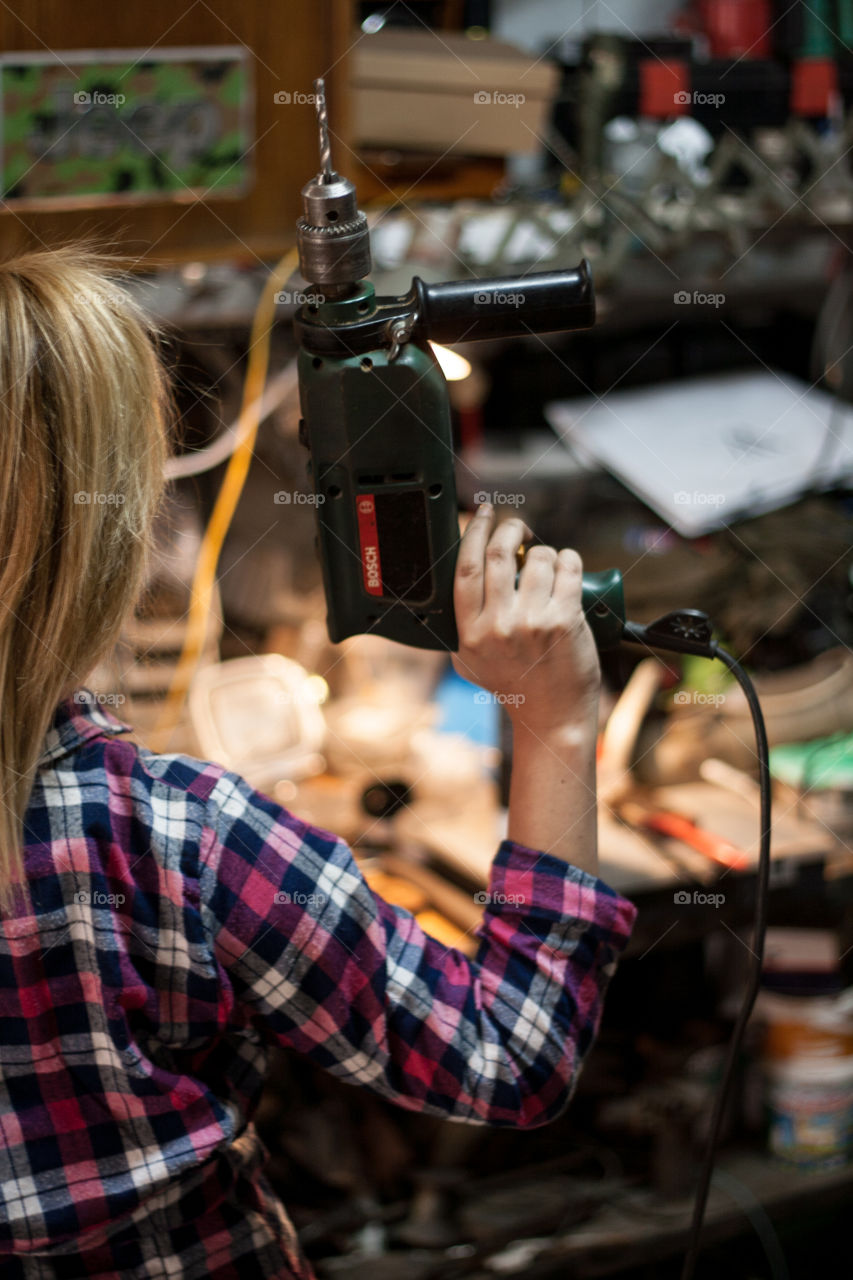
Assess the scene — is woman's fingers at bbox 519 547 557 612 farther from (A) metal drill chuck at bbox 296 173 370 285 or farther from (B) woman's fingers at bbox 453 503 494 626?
(A) metal drill chuck at bbox 296 173 370 285

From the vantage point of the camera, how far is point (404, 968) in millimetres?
703

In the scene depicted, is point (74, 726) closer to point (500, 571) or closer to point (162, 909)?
point (162, 909)

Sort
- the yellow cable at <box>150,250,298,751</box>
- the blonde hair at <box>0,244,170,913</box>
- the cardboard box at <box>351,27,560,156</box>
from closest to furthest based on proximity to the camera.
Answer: the blonde hair at <box>0,244,170,913</box>, the cardboard box at <box>351,27,560,156</box>, the yellow cable at <box>150,250,298,751</box>

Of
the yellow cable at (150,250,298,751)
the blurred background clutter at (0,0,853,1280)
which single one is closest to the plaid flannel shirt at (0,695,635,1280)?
the blurred background clutter at (0,0,853,1280)

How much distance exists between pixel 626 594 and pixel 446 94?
64 centimetres

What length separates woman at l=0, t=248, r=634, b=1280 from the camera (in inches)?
24.9

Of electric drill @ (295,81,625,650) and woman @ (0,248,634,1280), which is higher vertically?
electric drill @ (295,81,625,650)

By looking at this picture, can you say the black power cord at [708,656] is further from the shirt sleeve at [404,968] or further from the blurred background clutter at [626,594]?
the blurred background clutter at [626,594]

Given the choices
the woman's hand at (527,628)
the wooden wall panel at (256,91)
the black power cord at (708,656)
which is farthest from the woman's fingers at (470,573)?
the wooden wall panel at (256,91)

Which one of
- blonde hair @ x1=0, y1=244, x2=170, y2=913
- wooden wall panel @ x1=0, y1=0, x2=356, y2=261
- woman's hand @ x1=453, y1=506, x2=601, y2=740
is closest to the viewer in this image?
blonde hair @ x1=0, y1=244, x2=170, y2=913

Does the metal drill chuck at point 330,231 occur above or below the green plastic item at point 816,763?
above

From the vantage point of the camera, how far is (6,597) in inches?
24.8

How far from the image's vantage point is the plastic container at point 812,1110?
1.46 metres

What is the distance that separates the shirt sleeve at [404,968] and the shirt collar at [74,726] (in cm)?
8
